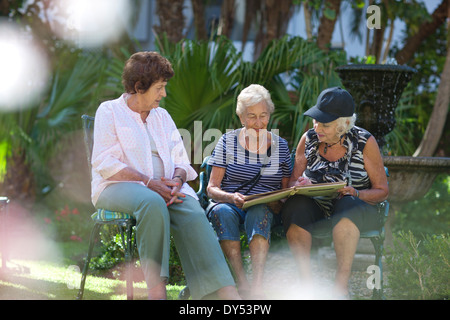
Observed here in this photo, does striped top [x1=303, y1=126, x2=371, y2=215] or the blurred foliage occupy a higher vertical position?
striped top [x1=303, y1=126, x2=371, y2=215]

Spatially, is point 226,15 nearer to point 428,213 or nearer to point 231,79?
point 231,79

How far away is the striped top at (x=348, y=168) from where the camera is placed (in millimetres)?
3230

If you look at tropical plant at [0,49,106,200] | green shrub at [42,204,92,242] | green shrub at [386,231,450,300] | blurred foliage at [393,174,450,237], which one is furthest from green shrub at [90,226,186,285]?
blurred foliage at [393,174,450,237]

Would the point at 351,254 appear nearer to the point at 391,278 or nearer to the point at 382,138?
the point at 391,278

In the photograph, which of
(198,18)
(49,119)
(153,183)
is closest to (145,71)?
(153,183)

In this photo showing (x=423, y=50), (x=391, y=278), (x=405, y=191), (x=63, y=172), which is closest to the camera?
(x=391, y=278)

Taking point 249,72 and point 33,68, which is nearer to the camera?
point 249,72

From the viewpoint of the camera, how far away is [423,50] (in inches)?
366

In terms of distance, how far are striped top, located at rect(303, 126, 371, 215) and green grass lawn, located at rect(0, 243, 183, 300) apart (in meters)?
1.16

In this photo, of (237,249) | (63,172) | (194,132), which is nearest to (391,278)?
(237,249)

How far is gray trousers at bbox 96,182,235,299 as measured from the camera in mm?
2797

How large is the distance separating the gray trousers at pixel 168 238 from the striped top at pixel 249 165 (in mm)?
443

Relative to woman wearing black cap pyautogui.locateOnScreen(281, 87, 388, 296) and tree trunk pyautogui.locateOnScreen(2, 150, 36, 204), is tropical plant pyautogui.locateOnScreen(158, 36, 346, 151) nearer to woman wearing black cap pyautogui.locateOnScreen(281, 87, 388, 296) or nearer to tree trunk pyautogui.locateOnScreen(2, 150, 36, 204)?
woman wearing black cap pyautogui.locateOnScreen(281, 87, 388, 296)
